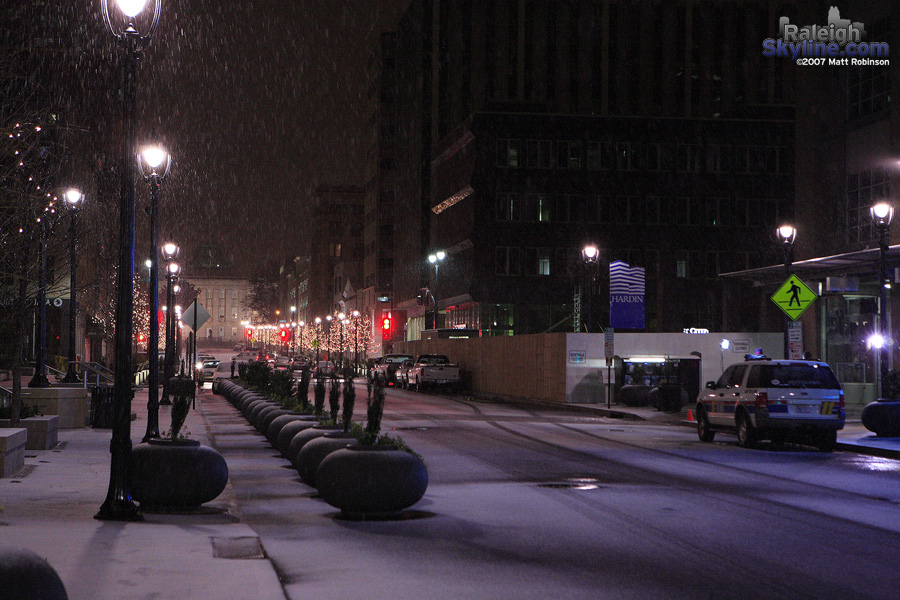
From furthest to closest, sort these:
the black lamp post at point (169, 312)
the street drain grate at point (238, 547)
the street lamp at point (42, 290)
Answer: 1. the black lamp post at point (169, 312)
2. the street lamp at point (42, 290)
3. the street drain grate at point (238, 547)

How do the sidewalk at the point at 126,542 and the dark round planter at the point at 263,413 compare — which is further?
the dark round planter at the point at 263,413

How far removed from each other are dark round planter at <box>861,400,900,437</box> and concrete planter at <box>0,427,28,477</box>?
1843 cm

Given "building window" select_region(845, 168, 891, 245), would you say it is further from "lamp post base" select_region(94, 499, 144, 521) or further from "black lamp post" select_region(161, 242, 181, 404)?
"lamp post base" select_region(94, 499, 144, 521)

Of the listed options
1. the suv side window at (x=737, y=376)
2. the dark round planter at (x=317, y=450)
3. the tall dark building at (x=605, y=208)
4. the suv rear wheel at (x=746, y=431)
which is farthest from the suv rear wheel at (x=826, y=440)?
Result: the tall dark building at (x=605, y=208)

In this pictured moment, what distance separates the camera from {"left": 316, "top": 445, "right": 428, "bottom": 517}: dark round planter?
11641 mm

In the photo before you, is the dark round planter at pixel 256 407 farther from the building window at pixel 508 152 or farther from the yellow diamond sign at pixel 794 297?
the building window at pixel 508 152

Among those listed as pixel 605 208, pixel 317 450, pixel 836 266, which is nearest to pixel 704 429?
pixel 836 266

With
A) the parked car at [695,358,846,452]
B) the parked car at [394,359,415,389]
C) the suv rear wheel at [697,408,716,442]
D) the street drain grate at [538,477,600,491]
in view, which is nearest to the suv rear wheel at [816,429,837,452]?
the parked car at [695,358,846,452]

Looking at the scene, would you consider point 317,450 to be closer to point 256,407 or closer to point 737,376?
point 256,407

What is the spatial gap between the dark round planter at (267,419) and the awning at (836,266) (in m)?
17.2

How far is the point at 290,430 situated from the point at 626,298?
2567cm

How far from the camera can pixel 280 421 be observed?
65.0 ft

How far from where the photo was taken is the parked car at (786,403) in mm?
21781

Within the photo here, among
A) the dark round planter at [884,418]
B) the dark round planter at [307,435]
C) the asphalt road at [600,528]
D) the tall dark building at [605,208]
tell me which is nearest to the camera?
the asphalt road at [600,528]
